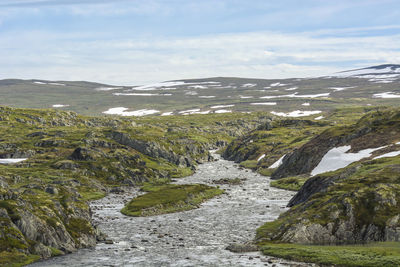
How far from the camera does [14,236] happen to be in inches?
2274

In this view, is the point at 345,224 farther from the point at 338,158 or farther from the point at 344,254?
the point at 338,158

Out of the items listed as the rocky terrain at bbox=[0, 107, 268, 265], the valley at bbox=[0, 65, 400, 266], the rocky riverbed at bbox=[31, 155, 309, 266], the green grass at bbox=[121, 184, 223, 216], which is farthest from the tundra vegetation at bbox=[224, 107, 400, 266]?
the rocky terrain at bbox=[0, 107, 268, 265]

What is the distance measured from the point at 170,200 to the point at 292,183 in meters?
40.2

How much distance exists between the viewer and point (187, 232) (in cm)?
7456

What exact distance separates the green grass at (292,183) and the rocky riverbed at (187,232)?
162 inches

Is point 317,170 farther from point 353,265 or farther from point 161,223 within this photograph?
point 353,265

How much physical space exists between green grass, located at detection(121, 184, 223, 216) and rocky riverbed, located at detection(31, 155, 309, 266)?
2.88 metres

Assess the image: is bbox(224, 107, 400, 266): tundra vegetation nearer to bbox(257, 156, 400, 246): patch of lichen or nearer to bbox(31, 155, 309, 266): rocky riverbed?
bbox(257, 156, 400, 246): patch of lichen

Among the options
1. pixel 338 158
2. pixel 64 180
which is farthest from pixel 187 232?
pixel 338 158

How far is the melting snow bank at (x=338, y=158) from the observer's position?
122m

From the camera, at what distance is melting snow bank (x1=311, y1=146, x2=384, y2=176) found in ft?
400

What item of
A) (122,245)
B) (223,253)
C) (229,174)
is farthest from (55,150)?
(223,253)

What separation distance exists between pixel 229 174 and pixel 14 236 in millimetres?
110682

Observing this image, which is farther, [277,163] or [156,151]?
[156,151]
